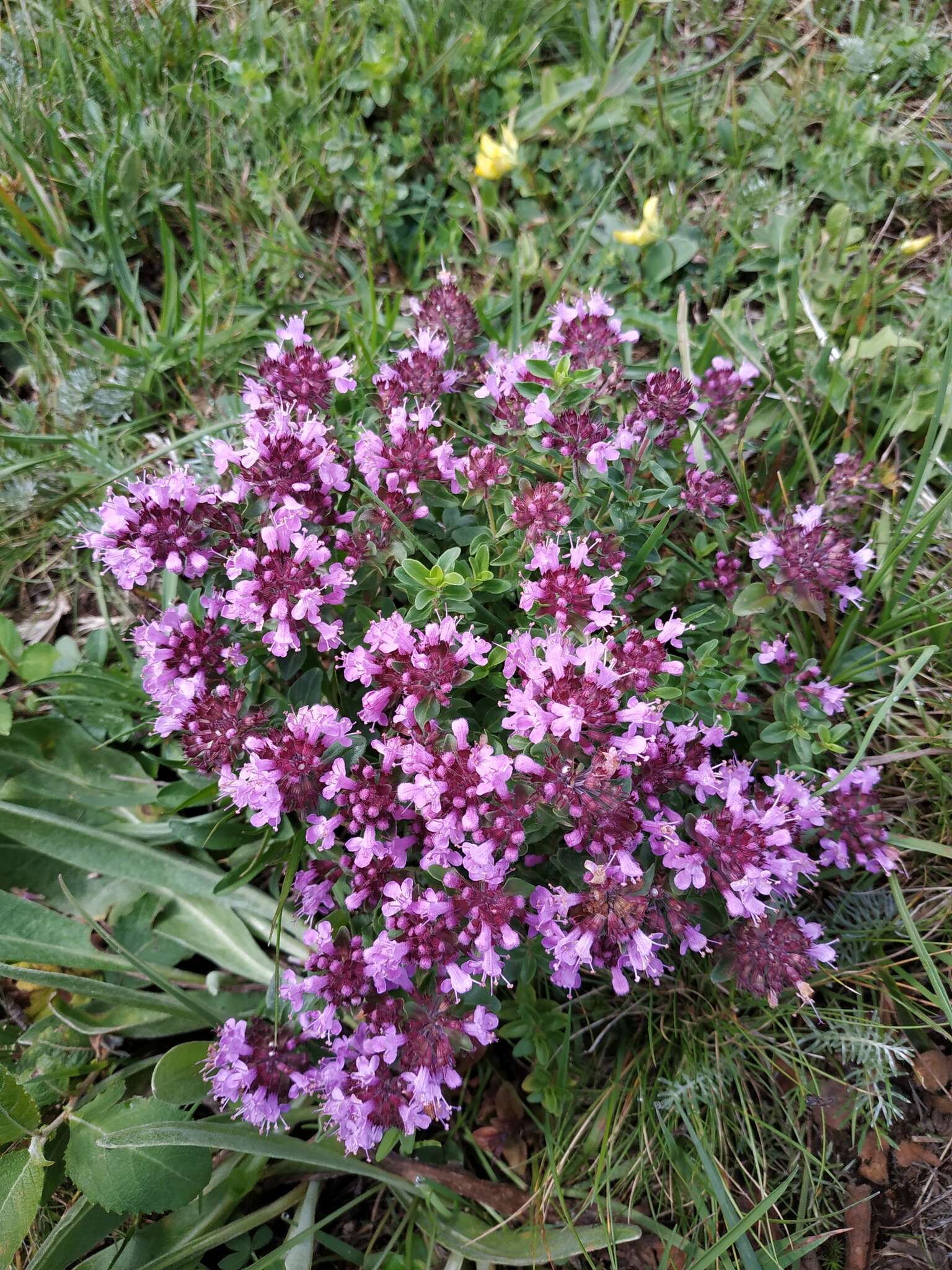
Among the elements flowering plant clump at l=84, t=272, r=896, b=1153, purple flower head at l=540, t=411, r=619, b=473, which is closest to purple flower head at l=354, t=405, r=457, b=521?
flowering plant clump at l=84, t=272, r=896, b=1153

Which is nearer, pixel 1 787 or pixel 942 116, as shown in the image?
pixel 1 787

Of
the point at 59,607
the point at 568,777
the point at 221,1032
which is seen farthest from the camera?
the point at 59,607

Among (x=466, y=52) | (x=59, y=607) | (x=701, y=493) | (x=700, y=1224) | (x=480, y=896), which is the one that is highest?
(x=466, y=52)

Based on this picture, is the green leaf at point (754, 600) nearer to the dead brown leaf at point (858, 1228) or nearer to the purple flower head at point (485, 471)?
the purple flower head at point (485, 471)

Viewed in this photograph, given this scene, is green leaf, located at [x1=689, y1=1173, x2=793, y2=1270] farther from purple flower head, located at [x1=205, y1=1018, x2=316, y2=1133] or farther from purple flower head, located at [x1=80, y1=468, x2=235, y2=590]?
purple flower head, located at [x1=80, y1=468, x2=235, y2=590]

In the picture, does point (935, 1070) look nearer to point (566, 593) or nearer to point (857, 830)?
point (857, 830)

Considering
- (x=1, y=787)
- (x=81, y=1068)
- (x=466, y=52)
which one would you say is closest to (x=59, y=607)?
(x=1, y=787)

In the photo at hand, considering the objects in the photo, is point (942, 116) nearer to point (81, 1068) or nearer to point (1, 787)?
point (1, 787)
